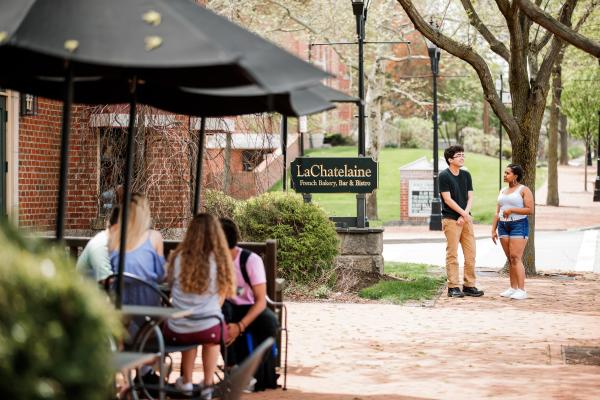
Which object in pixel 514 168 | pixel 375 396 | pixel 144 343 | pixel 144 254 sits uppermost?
pixel 514 168

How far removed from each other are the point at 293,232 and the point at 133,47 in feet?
33.3

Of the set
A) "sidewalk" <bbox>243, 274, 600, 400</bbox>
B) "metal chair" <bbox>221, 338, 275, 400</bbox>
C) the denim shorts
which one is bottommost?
"sidewalk" <bbox>243, 274, 600, 400</bbox>

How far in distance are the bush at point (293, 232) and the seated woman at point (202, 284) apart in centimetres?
791

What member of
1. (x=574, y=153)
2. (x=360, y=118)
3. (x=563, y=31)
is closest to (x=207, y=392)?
(x=563, y=31)

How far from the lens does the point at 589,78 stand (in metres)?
51.2

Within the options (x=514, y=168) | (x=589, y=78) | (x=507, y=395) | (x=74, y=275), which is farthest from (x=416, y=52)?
(x=74, y=275)

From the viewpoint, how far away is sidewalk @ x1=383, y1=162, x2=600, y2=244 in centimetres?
3178

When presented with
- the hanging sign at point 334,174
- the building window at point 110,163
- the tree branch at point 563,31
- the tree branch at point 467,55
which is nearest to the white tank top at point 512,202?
the tree branch at point 563,31

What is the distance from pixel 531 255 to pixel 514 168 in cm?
458

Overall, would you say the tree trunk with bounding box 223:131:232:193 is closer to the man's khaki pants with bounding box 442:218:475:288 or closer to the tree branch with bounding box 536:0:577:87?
the man's khaki pants with bounding box 442:218:475:288

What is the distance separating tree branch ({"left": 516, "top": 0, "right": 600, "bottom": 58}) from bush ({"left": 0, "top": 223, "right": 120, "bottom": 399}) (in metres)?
7.88

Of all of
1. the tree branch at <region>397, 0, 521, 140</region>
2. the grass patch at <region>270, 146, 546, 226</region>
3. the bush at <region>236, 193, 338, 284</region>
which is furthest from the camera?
the grass patch at <region>270, 146, 546, 226</region>

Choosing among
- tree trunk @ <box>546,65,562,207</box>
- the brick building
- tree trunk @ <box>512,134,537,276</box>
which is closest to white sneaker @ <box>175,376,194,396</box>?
the brick building

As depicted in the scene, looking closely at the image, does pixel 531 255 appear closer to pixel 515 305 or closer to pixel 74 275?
pixel 515 305
